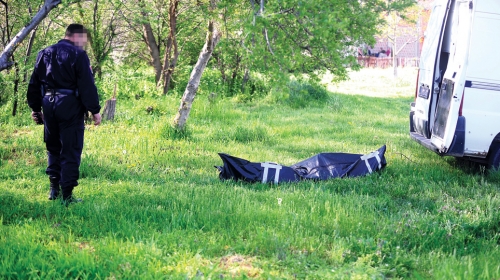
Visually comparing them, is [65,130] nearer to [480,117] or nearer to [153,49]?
[480,117]

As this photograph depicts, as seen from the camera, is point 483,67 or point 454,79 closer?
point 483,67

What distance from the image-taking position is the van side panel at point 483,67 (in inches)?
248

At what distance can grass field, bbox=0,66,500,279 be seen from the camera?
12.3 ft

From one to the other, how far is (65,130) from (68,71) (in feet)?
2.01

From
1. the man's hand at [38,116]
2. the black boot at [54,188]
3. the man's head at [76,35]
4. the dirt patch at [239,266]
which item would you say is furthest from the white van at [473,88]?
the man's hand at [38,116]

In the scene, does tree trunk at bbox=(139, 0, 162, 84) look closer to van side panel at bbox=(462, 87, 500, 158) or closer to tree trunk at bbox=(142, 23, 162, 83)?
tree trunk at bbox=(142, 23, 162, 83)

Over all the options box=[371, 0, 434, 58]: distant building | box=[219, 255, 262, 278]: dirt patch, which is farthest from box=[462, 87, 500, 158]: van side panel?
box=[371, 0, 434, 58]: distant building

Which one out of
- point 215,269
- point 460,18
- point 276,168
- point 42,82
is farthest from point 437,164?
point 42,82

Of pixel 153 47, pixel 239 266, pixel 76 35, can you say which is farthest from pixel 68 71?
pixel 153 47

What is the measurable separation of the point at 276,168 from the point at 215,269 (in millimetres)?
3101

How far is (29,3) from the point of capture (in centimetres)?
962

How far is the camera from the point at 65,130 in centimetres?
514

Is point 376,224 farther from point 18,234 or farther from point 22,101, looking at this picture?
point 22,101

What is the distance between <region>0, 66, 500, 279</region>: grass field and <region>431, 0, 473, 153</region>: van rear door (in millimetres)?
614
